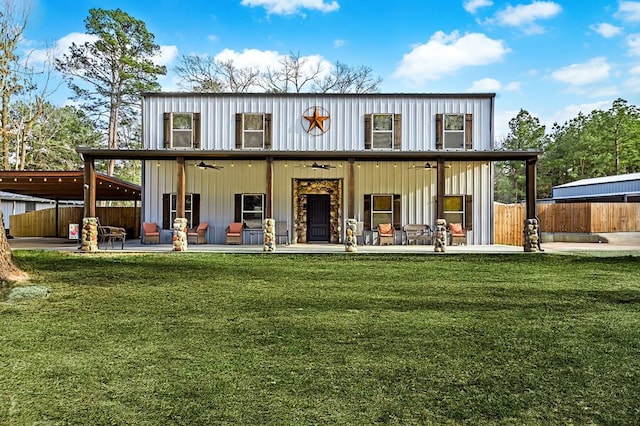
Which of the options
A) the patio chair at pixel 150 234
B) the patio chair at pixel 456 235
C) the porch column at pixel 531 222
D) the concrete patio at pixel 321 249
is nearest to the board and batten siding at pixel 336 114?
the patio chair at pixel 150 234

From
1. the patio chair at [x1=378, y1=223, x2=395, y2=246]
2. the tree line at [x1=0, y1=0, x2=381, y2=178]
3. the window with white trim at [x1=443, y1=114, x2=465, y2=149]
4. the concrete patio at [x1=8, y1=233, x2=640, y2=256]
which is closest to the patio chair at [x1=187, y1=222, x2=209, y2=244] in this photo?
the concrete patio at [x1=8, y1=233, x2=640, y2=256]

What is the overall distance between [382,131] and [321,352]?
1309cm

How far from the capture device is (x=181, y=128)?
16.3 metres

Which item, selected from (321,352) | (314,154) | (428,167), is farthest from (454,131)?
(321,352)

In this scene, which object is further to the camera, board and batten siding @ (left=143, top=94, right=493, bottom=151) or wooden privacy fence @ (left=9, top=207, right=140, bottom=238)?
wooden privacy fence @ (left=9, top=207, right=140, bottom=238)

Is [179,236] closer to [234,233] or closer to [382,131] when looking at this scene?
[234,233]

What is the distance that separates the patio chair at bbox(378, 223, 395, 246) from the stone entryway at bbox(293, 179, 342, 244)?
1.52 m

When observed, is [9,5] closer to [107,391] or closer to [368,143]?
[368,143]

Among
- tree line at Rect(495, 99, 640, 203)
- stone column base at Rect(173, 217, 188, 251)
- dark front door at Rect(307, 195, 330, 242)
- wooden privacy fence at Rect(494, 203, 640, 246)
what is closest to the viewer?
stone column base at Rect(173, 217, 188, 251)

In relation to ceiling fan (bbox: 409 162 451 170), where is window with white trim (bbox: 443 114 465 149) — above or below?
above

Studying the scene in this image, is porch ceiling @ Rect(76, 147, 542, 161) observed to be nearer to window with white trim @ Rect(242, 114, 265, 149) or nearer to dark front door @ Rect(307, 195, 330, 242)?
window with white trim @ Rect(242, 114, 265, 149)

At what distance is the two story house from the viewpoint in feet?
53.4

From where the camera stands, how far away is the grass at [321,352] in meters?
2.92

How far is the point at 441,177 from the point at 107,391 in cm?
1135
